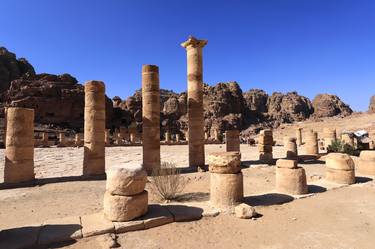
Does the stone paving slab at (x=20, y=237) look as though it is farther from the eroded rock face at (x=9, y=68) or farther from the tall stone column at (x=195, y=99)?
the eroded rock face at (x=9, y=68)

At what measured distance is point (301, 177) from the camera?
8.03 m

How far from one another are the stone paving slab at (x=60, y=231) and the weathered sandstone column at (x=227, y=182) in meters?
3.38

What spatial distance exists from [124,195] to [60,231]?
1402 millimetres

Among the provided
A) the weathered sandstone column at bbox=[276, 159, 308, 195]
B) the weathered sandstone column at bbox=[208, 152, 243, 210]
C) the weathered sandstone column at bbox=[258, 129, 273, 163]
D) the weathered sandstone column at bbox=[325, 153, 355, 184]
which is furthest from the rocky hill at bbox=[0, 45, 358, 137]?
the weathered sandstone column at bbox=[208, 152, 243, 210]

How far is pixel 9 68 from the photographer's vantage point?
67.1 m

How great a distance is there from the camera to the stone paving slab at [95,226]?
17.0 feet

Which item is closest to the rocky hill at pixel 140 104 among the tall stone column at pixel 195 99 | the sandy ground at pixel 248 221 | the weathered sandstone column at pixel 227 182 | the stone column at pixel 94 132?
the tall stone column at pixel 195 99

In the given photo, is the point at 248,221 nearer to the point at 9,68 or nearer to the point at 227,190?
the point at 227,190

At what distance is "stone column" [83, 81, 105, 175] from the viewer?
38.9 ft

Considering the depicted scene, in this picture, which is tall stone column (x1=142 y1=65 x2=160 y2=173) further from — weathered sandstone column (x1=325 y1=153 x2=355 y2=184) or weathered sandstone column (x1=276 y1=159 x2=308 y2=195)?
weathered sandstone column (x1=325 y1=153 x2=355 y2=184)

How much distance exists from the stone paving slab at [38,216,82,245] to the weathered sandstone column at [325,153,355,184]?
28.8ft

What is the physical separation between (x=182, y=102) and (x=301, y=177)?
188ft

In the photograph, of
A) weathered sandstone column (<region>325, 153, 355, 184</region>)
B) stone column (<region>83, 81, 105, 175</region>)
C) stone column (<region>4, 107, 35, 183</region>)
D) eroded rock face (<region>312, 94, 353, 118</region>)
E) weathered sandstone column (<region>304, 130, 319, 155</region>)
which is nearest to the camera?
weathered sandstone column (<region>325, 153, 355, 184</region>)

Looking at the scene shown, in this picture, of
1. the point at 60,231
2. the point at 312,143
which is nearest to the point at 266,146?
the point at 312,143
